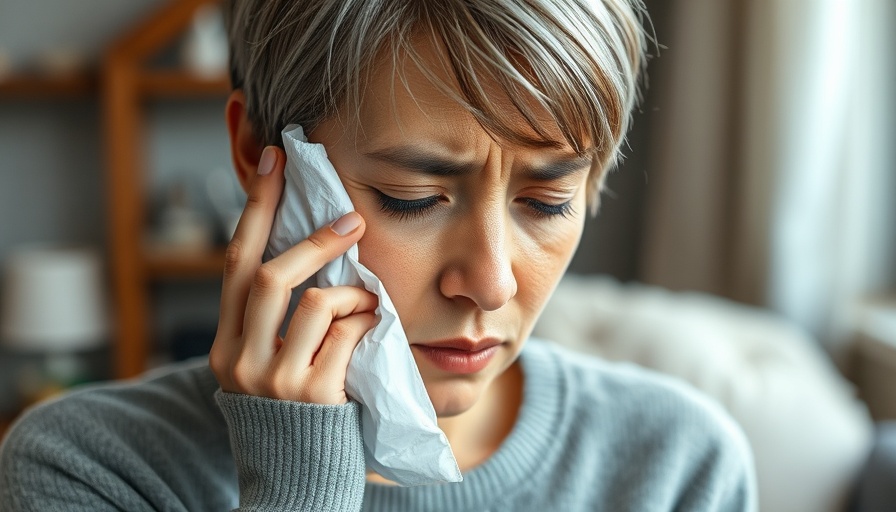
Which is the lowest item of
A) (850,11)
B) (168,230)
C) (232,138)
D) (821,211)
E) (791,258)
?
(168,230)

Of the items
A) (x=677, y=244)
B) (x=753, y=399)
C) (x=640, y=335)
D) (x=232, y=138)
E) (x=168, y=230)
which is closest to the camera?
(x=232, y=138)

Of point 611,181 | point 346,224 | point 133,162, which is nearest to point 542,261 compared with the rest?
point 346,224

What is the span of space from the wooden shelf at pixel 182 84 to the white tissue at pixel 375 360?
6.93 ft

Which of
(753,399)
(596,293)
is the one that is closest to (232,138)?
(753,399)

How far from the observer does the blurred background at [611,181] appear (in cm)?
219

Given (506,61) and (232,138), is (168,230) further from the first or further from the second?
(506,61)

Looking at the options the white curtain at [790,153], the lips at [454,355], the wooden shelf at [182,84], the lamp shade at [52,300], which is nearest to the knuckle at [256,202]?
the lips at [454,355]

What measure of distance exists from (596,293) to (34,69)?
2299 mm

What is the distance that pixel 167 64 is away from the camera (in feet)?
10.4

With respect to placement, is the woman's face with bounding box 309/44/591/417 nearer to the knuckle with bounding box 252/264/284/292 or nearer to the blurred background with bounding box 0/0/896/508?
the knuckle with bounding box 252/264/284/292

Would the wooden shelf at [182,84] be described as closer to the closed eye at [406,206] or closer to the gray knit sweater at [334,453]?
the gray knit sweater at [334,453]

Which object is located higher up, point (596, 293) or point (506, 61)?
point (506, 61)

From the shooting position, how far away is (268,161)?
34.1 inches

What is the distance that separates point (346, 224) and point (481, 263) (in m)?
0.14
